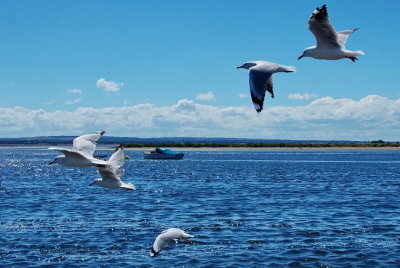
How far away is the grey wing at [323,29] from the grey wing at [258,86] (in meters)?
1.49

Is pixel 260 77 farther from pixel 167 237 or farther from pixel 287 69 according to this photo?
pixel 167 237

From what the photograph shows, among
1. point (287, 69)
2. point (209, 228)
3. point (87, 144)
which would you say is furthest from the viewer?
point (209, 228)

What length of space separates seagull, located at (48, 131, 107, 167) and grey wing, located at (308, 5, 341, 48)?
4.52 m

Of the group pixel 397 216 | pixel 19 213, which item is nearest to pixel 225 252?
pixel 397 216

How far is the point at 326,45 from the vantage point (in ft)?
33.1

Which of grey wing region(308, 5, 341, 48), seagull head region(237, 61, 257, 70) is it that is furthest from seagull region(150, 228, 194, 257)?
grey wing region(308, 5, 341, 48)

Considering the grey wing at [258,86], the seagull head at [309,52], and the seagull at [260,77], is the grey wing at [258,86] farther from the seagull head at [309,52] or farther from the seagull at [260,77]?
the seagull head at [309,52]

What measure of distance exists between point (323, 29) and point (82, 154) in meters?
5.29

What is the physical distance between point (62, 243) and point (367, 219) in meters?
17.4

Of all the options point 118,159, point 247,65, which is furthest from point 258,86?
point 118,159

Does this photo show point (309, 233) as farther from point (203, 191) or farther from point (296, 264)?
point (203, 191)

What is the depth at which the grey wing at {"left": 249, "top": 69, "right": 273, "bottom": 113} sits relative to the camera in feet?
25.5

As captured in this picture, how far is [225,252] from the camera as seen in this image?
81.0ft

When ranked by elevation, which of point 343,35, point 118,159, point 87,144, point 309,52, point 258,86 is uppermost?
point 343,35
